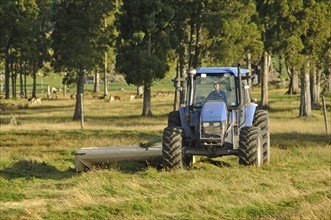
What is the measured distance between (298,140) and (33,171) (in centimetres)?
1107

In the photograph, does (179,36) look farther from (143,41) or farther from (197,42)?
(143,41)

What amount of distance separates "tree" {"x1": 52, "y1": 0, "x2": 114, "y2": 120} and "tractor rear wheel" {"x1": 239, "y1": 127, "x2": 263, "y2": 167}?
26.5 metres

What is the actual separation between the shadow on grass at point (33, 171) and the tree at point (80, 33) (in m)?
24.1

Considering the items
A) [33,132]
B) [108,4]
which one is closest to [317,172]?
[33,132]

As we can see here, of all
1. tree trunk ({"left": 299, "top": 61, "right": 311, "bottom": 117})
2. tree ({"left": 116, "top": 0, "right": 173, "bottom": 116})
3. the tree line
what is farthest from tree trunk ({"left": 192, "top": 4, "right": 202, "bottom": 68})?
tree trunk ({"left": 299, "top": 61, "right": 311, "bottom": 117})

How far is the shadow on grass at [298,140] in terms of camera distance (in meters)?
21.4

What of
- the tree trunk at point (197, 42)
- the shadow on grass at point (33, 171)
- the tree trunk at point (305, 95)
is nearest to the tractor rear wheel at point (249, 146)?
the shadow on grass at point (33, 171)

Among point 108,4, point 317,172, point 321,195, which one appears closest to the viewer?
point 321,195

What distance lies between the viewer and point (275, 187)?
39.1 ft

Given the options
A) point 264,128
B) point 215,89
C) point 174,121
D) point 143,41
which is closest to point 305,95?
point 143,41

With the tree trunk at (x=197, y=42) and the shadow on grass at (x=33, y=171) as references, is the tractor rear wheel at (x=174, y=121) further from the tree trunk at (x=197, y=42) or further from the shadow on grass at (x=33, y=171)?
the tree trunk at (x=197, y=42)

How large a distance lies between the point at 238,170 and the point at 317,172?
1.80 m

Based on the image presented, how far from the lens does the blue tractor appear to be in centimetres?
1481

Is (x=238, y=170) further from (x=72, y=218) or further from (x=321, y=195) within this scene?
(x=72, y=218)
